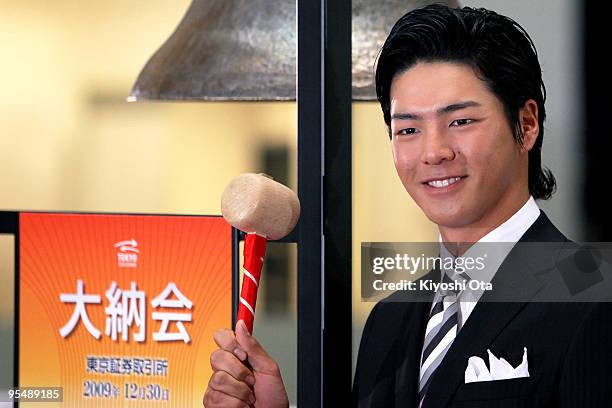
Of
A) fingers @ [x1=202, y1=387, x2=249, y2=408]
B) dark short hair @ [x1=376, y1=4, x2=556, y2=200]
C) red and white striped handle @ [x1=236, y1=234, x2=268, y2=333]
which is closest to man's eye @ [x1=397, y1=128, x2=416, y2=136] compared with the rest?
dark short hair @ [x1=376, y1=4, x2=556, y2=200]

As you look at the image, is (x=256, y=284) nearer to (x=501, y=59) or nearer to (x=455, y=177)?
(x=455, y=177)

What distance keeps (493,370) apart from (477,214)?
0.94 feet

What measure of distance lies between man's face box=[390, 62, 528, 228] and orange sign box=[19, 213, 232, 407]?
1.48ft

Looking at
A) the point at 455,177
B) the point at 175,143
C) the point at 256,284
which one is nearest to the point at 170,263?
the point at 175,143

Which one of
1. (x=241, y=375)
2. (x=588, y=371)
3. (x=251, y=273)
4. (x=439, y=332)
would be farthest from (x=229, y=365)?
(x=588, y=371)

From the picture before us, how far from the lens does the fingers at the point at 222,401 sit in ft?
6.44

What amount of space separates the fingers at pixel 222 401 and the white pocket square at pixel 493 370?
42 centimetres

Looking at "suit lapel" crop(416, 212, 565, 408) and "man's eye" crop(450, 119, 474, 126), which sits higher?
"man's eye" crop(450, 119, 474, 126)

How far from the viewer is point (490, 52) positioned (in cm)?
202

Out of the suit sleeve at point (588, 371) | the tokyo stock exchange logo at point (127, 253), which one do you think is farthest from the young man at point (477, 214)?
the tokyo stock exchange logo at point (127, 253)

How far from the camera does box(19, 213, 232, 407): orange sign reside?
231 cm

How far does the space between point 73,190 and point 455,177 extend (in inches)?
34.6

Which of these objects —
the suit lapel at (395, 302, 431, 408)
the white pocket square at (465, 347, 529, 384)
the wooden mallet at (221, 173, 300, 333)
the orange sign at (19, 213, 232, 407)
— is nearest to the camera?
the wooden mallet at (221, 173, 300, 333)

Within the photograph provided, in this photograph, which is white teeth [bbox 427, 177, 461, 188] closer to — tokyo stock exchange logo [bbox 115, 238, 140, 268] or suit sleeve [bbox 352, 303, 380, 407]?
suit sleeve [bbox 352, 303, 380, 407]
